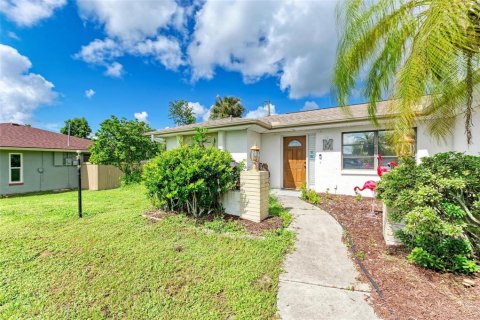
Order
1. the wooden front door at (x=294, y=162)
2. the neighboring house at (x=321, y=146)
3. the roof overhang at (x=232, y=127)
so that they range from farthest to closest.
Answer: the wooden front door at (x=294, y=162)
the roof overhang at (x=232, y=127)
the neighboring house at (x=321, y=146)

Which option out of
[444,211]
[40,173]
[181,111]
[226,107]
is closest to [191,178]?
[444,211]

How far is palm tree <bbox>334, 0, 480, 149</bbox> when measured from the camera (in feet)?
9.30

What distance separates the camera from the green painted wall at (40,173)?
34.1ft

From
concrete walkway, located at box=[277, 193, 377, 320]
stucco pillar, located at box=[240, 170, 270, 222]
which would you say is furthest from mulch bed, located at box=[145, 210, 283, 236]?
concrete walkway, located at box=[277, 193, 377, 320]

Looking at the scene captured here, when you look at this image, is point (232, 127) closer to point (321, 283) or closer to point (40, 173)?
point (321, 283)

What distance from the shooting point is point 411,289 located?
2656 millimetres

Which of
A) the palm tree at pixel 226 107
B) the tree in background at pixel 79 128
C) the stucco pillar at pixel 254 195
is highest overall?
the palm tree at pixel 226 107

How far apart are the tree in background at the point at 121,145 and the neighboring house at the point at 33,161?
2.24m

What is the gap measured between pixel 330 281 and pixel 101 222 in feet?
17.6

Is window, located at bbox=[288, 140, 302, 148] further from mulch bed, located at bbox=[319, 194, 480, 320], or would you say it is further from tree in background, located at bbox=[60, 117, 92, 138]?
tree in background, located at bbox=[60, 117, 92, 138]

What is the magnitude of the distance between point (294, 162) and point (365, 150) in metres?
2.91

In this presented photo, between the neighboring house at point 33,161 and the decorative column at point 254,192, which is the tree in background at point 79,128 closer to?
the neighboring house at point 33,161

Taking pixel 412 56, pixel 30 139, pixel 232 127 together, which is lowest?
pixel 30 139

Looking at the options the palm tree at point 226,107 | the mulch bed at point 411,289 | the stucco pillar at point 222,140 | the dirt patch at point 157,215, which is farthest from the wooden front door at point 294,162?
the palm tree at point 226,107
